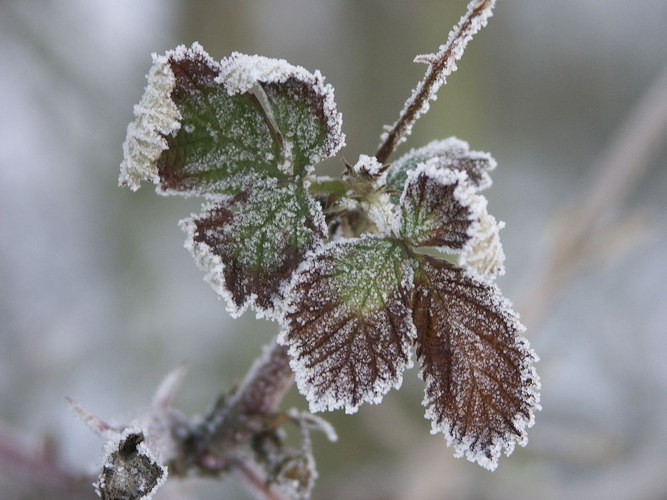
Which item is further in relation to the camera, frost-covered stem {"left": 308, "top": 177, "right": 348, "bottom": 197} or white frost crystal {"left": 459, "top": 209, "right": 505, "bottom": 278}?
frost-covered stem {"left": 308, "top": 177, "right": 348, "bottom": 197}

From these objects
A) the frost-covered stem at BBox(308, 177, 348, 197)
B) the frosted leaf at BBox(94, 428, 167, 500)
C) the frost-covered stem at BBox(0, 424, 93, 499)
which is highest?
the frost-covered stem at BBox(308, 177, 348, 197)

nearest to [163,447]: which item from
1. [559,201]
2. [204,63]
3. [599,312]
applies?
[204,63]

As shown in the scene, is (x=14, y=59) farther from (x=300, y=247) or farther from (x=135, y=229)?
(x=300, y=247)

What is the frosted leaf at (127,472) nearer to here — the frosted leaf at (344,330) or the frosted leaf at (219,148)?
Result: the frosted leaf at (344,330)

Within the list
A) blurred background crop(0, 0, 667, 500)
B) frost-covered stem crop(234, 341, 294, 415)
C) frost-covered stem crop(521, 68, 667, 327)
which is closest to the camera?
frost-covered stem crop(234, 341, 294, 415)

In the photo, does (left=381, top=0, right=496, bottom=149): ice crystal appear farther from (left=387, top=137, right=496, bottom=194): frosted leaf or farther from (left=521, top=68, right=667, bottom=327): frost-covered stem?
(left=521, top=68, right=667, bottom=327): frost-covered stem

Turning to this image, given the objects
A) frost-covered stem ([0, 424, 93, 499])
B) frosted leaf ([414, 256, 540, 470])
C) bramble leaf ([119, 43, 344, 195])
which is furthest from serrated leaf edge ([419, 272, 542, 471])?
frost-covered stem ([0, 424, 93, 499])
